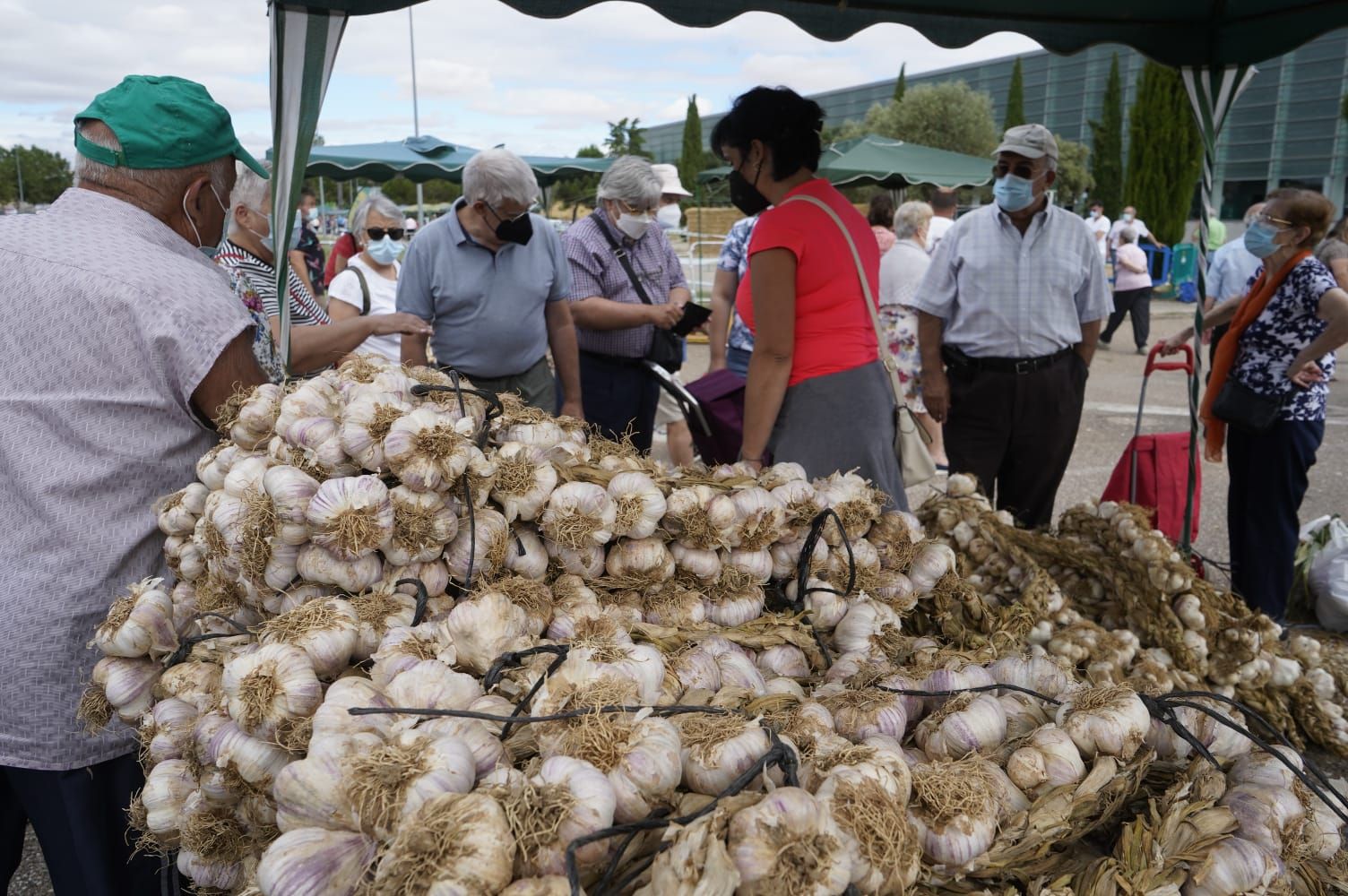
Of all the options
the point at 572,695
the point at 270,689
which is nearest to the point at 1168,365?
the point at 572,695

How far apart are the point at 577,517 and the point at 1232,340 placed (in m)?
3.21

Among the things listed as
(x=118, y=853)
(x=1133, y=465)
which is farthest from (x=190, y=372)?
(x=1133, y=465)

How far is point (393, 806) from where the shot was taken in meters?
0.87

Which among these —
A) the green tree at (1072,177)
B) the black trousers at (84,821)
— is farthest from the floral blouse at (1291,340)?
the green tree at (1072,177)

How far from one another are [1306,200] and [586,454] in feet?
10.6

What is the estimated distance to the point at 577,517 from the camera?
1.47 meters

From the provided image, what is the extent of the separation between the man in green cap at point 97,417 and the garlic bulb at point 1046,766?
1.27m

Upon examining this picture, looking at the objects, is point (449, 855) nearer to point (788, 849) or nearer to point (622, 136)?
point (788, 849)

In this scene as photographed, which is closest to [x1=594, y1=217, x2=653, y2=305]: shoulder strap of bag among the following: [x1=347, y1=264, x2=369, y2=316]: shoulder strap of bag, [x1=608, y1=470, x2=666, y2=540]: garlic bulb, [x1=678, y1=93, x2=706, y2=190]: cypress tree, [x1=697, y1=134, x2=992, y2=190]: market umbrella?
[x1=347, y1=264, x2=369, y2=316]: shoulder strap of bag

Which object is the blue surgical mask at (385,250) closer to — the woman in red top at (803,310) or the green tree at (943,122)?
the woman in red top at (803,310)

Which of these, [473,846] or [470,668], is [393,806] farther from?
[470,668]

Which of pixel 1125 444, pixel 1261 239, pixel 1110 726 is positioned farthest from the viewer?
pixel 1125 444

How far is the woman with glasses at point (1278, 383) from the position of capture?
11.0 feet

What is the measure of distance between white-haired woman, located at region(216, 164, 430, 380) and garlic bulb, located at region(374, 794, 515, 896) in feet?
5.83
